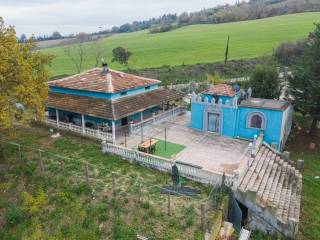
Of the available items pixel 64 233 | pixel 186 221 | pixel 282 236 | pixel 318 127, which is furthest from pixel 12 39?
pixel 318 127

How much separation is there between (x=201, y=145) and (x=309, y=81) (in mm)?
11099

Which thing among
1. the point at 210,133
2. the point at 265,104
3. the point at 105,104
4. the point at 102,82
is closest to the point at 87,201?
the point at 105,104

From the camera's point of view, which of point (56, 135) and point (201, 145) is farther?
point (56, 135)

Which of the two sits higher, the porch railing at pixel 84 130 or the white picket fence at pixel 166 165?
the porch railing at pixel 84 130

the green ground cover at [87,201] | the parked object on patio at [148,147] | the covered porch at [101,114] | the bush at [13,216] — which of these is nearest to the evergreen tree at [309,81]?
the covered porch at [101,114]

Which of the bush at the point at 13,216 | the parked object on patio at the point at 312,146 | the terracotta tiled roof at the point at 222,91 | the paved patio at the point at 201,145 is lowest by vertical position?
the parked object on patio at the point at 312,146

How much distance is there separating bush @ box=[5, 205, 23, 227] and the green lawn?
30.5ft

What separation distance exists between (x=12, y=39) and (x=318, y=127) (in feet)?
89.4

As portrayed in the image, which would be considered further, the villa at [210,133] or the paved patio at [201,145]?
the paved patio at [201,145]

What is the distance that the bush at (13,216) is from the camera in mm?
15648

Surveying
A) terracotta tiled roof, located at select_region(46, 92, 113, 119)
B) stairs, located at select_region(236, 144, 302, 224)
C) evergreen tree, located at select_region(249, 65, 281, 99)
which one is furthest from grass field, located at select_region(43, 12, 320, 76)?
stairs, located at select_region(236, 144, 302, 224)

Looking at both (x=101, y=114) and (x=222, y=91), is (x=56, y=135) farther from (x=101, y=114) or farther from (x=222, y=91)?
(x=222, y=91)

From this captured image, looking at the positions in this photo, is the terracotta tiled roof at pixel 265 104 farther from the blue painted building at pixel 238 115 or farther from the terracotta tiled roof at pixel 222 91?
the terracotta tiled roof at pixel 222 91

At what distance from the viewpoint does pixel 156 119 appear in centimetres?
2741
